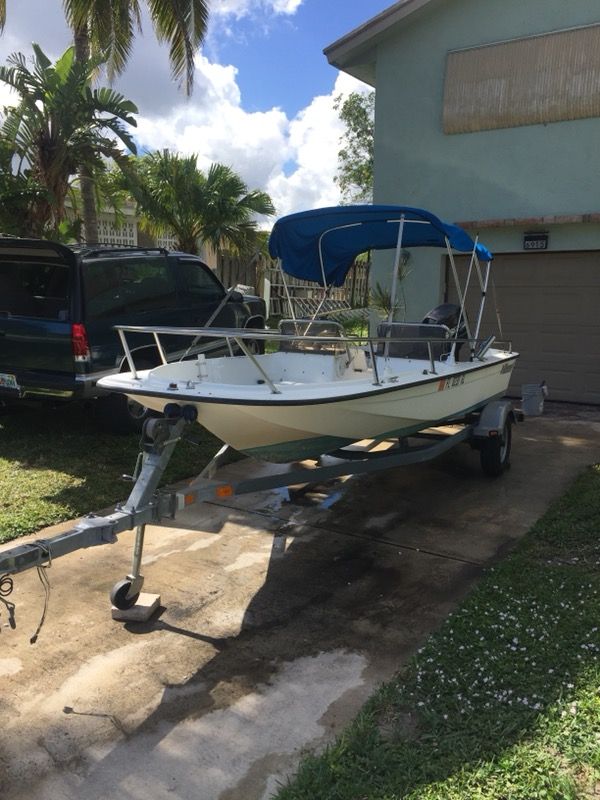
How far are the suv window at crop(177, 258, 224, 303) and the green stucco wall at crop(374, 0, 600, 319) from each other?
3769 millimetres

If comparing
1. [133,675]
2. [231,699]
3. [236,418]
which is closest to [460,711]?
[231,699]

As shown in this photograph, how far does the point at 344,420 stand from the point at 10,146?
27.6 feet

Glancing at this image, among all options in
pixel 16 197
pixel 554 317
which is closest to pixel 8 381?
pixel 16 197

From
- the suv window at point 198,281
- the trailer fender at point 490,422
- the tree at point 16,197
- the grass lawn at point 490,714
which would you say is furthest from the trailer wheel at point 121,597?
Result: the tree at point 16,197

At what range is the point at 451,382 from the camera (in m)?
5.64

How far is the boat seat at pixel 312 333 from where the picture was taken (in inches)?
209

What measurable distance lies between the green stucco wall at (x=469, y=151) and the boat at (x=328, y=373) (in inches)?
137

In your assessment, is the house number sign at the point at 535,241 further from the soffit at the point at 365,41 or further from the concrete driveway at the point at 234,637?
the concrete driveway at the point at 234,637

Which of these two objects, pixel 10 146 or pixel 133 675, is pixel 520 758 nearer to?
pixel 133 675

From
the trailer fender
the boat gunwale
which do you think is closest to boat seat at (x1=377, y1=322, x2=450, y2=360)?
the trailer fender

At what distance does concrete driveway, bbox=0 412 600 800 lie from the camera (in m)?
2.84

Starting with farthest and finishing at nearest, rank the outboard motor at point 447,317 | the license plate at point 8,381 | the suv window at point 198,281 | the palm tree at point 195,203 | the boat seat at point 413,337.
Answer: the palm tree at point 195,203 → the suv window at point 198,281 → the outboard motor at point 447,317 → the license plate at point 8,381 → the boat seat at point 413,337

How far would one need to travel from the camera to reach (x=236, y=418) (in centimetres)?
407

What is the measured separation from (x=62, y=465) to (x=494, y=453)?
4.24 m
